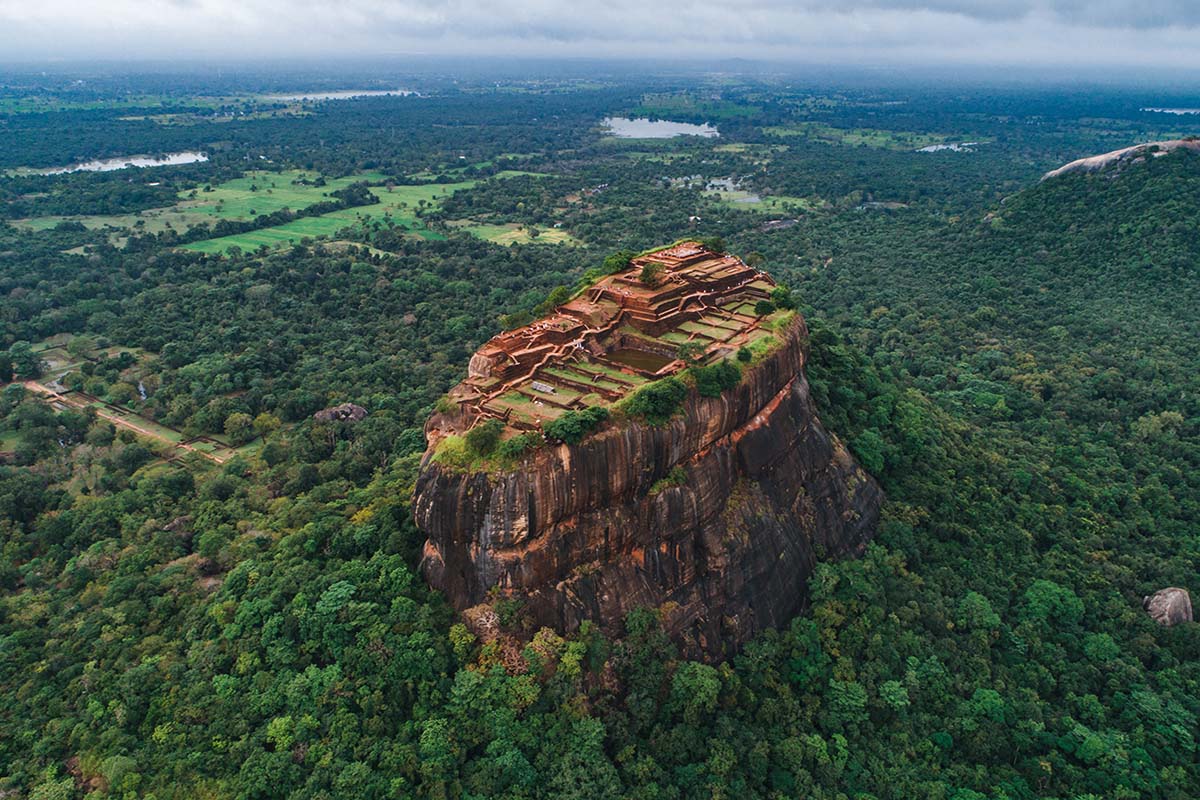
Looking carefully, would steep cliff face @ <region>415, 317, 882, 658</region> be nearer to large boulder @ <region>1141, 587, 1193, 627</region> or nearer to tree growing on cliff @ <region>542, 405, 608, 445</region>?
tree growing on cliff @ <region>542, 405, 608, 445</region>

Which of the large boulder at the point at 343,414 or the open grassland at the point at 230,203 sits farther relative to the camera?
the open grassland at the point at 230,203

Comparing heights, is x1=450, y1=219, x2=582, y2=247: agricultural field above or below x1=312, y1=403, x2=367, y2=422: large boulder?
above

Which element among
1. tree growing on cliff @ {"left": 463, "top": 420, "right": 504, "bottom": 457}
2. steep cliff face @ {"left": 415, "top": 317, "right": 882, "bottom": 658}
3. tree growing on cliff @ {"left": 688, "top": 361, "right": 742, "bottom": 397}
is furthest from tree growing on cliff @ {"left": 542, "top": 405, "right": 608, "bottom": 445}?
tree growing on cliff @ {"left": 688, "top": 361, "right": 742, "bottom": 397}

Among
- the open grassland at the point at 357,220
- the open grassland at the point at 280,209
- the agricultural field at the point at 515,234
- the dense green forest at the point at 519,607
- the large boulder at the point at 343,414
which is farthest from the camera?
the agricultural field at the point at 515,234

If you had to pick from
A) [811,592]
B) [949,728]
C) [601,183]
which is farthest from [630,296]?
[601,183]

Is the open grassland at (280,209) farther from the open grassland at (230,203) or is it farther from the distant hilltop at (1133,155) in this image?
the distant hilltop at (1133,155)

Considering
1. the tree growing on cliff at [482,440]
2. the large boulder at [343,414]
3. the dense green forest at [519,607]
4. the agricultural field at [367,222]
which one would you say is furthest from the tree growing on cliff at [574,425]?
the agricultural field at [367,222]

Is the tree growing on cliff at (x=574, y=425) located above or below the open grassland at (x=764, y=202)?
above

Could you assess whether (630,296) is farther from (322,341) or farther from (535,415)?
(322,341)
